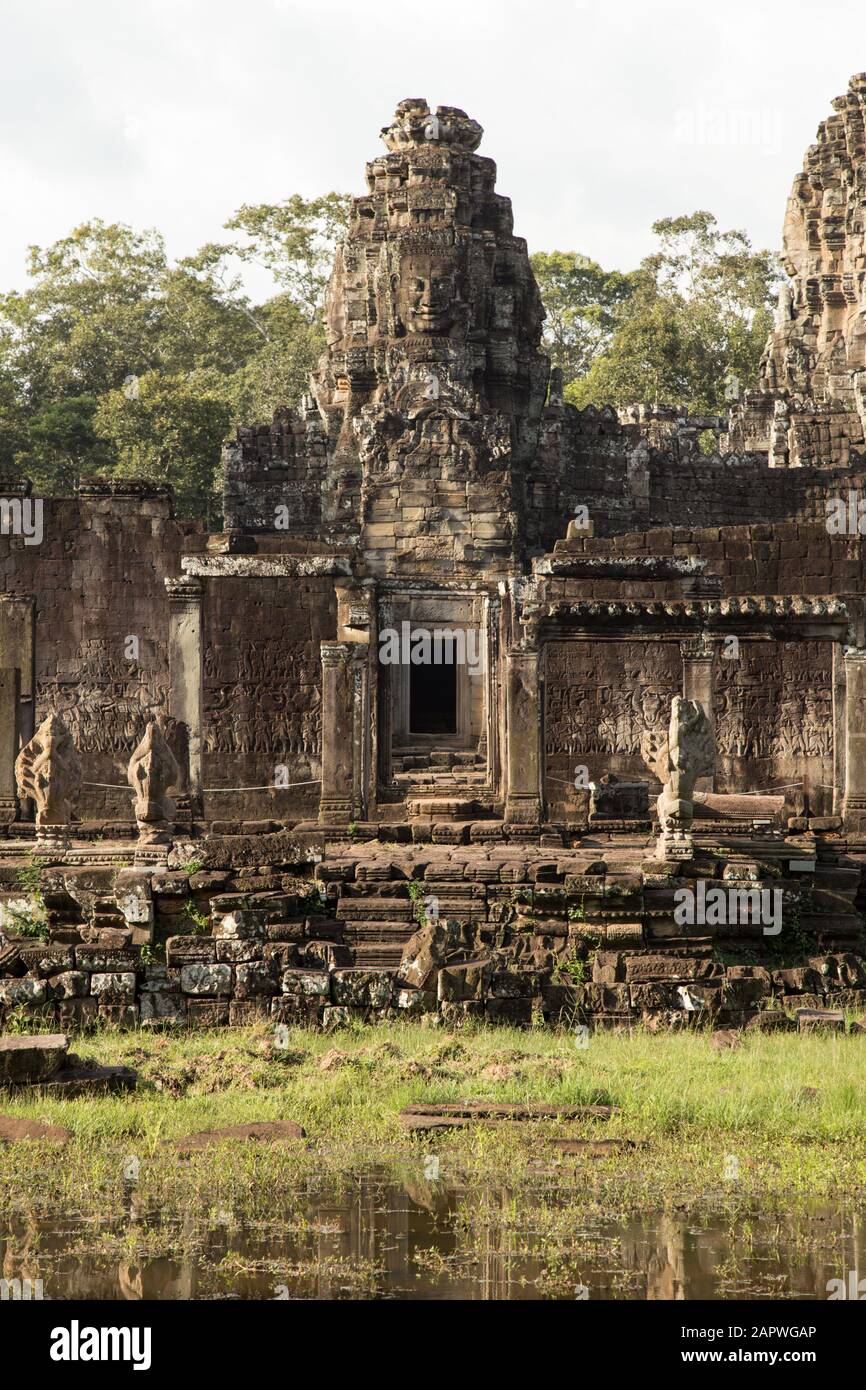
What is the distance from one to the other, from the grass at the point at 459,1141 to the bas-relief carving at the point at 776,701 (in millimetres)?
8515

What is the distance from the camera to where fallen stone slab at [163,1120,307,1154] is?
8.43m

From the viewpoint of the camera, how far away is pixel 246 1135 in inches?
338

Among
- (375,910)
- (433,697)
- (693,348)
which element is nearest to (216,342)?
(693,348)

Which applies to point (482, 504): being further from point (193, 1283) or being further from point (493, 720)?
point (193, 1283)

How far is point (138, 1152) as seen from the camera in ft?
27.5

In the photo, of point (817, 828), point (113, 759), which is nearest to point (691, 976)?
point (817, 828)

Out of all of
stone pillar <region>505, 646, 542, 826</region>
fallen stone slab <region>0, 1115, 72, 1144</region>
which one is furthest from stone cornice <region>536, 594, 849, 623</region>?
fallen stone slab <region>0, 1115, 72, 1144</region>

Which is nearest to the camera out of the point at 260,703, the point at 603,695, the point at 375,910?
the point at 375,910

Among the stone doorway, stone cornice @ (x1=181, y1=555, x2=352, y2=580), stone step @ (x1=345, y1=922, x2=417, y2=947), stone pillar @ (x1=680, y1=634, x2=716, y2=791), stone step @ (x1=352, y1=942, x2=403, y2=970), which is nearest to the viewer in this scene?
stone step @ (x1=352, y1=942, x2=403, y2=970)

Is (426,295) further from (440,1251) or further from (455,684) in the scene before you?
(440,1251)

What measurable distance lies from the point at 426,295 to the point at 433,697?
6452 mm

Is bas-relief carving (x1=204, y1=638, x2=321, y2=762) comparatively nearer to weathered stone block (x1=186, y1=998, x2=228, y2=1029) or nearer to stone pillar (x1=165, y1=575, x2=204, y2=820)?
stone pillar (x1=165, y1=575, x2=204, y2=820)

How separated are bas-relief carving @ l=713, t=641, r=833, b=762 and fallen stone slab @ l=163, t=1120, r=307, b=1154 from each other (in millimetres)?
11335

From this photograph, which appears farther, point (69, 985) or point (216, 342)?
point (216, 342)
